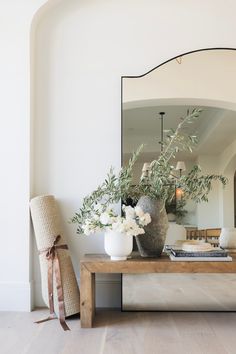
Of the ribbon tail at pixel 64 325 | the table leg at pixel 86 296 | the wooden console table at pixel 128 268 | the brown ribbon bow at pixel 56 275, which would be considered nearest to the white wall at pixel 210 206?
the wooden console table at pixel 128 268

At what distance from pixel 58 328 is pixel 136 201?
110cm

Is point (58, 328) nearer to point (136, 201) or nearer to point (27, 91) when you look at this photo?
point (136, 201)

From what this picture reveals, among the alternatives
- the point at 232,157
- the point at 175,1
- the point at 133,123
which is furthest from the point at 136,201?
the point at 175,1

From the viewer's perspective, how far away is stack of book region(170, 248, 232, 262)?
2.52 m

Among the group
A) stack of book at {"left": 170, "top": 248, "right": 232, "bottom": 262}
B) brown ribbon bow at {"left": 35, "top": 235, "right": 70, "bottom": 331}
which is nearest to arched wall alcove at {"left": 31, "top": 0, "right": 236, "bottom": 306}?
brown ribbon bow at {"left": 35, "top": 235, "right": 70, "bottom": 331}

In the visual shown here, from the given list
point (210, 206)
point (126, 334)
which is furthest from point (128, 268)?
point (210, 206)

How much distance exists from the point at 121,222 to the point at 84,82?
1268 mm

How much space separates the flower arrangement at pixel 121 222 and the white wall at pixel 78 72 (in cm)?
45

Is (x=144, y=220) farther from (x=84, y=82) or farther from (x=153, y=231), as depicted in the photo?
(x=84, y=82)

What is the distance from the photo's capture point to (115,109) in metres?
3.01

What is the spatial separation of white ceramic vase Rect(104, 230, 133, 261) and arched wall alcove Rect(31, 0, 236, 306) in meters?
0.42

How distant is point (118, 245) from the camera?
2549 millimetres

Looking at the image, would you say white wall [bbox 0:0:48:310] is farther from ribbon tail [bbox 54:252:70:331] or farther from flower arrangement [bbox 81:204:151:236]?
flower arrangement [bbox 81:204:151:236]

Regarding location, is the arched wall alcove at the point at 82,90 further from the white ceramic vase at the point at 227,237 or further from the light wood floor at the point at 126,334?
the white ceramic vase at the point at 227,237
